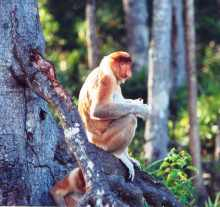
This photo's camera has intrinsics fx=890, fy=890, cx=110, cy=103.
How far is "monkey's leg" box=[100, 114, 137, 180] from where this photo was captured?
8.24m

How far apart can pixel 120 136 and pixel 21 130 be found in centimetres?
103

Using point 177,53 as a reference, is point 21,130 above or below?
above

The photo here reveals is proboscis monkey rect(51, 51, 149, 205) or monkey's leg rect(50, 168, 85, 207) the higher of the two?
proboscis monkey rect(51, 51, 149, 205)

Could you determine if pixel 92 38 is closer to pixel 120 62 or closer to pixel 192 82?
pixel 192 82

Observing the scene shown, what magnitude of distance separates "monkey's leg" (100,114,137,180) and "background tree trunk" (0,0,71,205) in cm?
62

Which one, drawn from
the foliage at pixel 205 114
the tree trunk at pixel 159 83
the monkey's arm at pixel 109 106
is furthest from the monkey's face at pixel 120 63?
the foliage at pixel 205 114

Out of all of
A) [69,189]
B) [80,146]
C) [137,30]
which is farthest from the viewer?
[137,30]

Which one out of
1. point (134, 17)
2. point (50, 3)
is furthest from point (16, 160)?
point (50, 3)

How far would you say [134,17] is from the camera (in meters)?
19.9

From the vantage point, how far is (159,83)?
1393cm

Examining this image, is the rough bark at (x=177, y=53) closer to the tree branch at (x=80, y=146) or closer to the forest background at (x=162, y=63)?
the forest background at (x=162, y=63)

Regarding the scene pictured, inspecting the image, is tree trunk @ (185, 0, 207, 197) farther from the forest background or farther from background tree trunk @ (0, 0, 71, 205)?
background tree trunk @ (0, 0, 71, 205)

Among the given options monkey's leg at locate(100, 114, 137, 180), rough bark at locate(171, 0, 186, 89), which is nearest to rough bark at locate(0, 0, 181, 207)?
monkey's leg at locate(100, 114, 137, 180)

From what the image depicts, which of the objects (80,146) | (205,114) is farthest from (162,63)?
(80,146)
